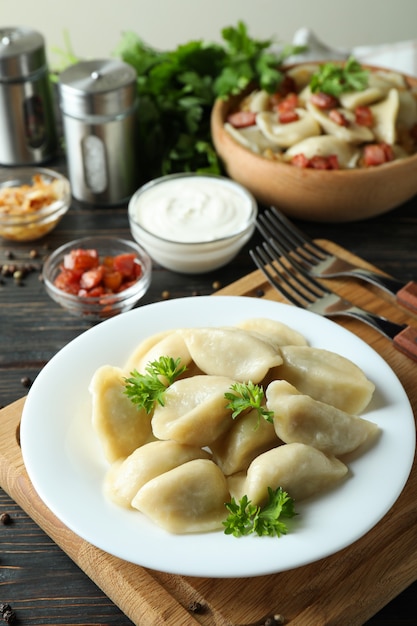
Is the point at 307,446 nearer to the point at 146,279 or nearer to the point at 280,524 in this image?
the point at 280,524

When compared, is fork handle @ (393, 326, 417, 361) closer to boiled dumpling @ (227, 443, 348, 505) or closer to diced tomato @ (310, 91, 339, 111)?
boiled dumpling @ (227, 443, 348, 505)

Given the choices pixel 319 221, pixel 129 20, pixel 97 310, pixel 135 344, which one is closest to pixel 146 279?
pixel 97 310

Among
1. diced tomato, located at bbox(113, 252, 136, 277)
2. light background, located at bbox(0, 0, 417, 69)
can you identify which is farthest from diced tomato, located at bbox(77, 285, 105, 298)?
light background, located at bbox(0, 0, 417, 69)

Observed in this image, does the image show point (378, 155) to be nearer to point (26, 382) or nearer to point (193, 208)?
point (193, 208)

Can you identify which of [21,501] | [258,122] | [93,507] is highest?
[258,122]

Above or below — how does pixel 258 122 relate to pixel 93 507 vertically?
above

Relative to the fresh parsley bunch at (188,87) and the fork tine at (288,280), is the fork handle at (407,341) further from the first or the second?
the fresh parsley bunch at (188,87)
